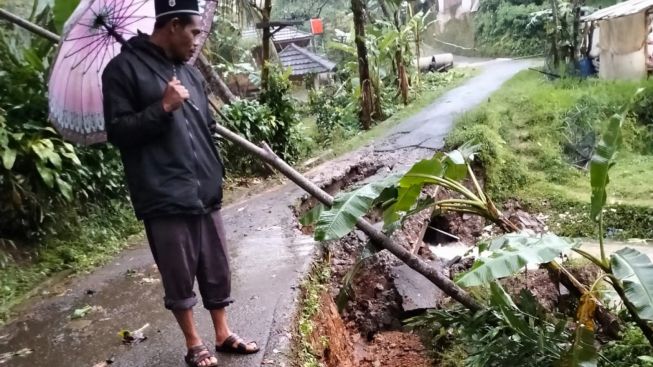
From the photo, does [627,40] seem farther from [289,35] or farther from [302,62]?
[289,35]

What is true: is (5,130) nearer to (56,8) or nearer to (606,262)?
(56,8)

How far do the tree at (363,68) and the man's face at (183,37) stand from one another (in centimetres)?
937

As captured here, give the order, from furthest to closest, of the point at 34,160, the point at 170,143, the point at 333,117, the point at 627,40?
the point at 627,40 < the point at 333,117 < the point at 34,160 < the point at 170,143

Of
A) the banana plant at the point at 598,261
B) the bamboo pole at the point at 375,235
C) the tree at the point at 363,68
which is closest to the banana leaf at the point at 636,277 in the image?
the banana plant at the point at 598,261

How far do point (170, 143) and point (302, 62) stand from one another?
16640 millimetres

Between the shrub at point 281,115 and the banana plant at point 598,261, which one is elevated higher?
the banana plant at point 598,261

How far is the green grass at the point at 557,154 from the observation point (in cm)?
918

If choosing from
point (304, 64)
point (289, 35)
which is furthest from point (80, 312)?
point (289, 35)

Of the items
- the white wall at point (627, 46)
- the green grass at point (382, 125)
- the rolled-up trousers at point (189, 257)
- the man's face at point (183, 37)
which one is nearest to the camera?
the man's face at point (183, 37)

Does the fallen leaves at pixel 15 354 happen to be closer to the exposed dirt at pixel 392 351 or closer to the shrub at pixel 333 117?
the exposed dirt at pixel 392 351

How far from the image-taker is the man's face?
2.62 metres

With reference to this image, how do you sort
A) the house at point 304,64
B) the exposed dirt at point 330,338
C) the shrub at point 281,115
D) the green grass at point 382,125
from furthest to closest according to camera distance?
the house at point 304,64 < the green grass at point 382,125 < the shrub at point 281,115 < the exposed dirt at point 330,338

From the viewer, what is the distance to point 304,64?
61.6 ft

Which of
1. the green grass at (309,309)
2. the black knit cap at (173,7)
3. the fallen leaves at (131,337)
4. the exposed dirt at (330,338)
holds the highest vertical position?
the black knit cap at (173,7)
